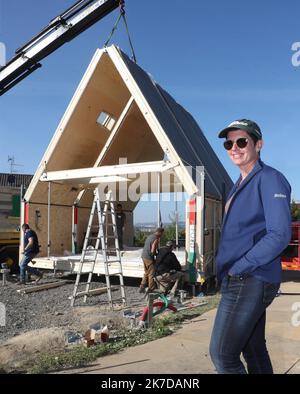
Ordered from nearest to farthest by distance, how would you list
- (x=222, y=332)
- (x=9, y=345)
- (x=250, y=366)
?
(x=222, y=332)
(x=250, y=366)
(x=9, y=345)

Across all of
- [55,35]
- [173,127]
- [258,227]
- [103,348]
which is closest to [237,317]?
[258,227]

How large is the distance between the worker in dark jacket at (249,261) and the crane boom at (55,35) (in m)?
10.4

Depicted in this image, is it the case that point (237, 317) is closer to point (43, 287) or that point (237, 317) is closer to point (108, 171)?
point (108, 171)

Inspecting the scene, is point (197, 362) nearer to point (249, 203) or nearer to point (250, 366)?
point (250, 366)

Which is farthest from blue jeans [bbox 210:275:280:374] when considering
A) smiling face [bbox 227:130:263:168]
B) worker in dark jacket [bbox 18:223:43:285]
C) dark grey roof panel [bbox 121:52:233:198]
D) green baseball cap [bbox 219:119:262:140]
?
worker in dark jacket [bbox 18:223:43:285]

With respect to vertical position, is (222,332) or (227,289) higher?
(227,289)

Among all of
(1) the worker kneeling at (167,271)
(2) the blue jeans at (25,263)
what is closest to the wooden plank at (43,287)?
(2) the blue jeans at (25,263)

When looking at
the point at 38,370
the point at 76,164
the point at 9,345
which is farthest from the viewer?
Answer: the point at 76,164

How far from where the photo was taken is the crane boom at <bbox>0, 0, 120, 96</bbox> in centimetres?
1177

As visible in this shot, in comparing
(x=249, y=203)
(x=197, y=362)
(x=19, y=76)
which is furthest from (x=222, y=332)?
(x=19, y=76)

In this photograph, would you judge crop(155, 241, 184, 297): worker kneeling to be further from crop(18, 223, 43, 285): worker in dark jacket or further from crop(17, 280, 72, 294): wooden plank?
crop(18, 223, 43, 285): worker in dark jacket

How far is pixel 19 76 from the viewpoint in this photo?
40.3 feet

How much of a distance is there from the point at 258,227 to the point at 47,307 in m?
6.88

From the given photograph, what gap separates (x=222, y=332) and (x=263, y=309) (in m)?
0.27
